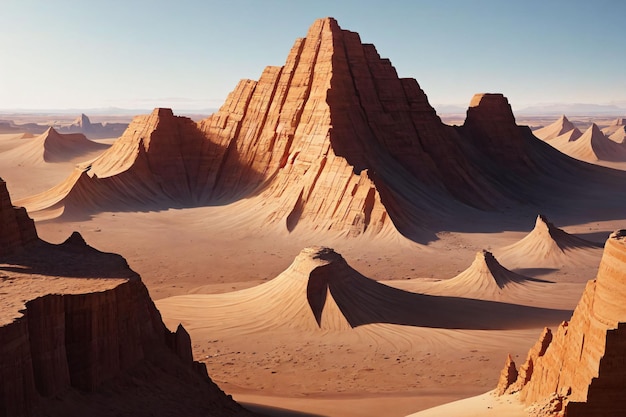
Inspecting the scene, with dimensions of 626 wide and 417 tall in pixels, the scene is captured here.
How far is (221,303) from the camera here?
21.0m

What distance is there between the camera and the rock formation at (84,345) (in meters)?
8.80

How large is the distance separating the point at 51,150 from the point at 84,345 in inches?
2275

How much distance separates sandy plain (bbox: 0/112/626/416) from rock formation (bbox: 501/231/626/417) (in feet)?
2.62

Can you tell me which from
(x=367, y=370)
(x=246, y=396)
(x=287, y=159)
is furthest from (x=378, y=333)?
(x=287, y=159)

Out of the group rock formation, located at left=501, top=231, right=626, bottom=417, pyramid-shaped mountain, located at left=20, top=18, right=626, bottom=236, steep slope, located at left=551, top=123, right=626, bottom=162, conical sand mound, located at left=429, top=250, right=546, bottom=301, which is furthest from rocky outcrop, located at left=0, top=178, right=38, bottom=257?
steep slope, located at left=551, top=123, right=626, bottom=162

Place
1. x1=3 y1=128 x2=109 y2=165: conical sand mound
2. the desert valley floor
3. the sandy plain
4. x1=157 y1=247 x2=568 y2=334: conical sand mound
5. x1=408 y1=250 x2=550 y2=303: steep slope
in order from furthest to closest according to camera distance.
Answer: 1. x1=3 y1=128 x2=109 y2=165: conical sand mound
2. x1=408 y1=250 x2=550 y2=303: steep slope
3. x1=157 y1=247 x2=568 y2=334: conical sand mound
4. the sandy plain
5. the desert valley floor

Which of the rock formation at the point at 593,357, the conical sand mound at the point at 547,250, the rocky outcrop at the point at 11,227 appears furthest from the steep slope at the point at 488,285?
the rocky outcrop at the point at 11,227

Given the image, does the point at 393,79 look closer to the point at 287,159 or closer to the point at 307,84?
the point at 307,84

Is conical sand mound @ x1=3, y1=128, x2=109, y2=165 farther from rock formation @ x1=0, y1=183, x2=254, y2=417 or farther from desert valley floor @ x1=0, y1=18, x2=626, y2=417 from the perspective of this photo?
rock formation @ x1=0, y1=183, x2=254, y2=417

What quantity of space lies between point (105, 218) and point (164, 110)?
908 cm

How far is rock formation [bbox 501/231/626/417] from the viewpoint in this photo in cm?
816

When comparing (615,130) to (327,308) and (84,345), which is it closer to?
(327,308)

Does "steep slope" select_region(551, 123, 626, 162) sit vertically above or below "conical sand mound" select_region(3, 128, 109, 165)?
above

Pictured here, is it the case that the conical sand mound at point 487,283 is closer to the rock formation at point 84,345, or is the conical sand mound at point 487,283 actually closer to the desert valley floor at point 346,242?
the desert valley floor at point 346,242
